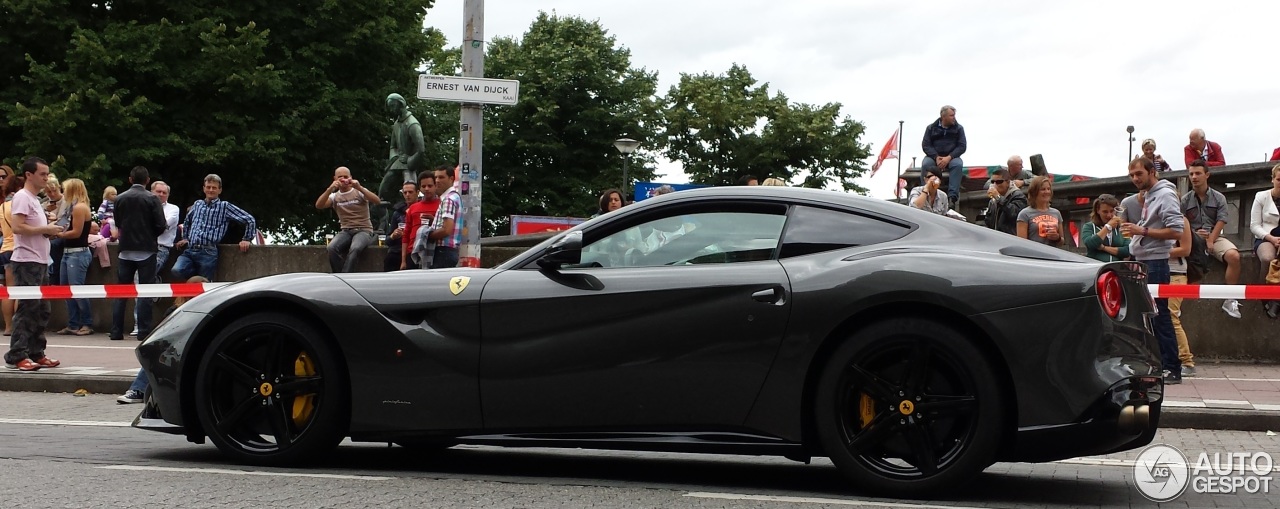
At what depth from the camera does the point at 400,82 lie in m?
34.3

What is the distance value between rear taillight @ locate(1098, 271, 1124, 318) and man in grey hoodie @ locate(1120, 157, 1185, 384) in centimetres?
554

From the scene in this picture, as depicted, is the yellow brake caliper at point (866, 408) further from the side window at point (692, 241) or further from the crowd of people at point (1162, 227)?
the crowd of people at point (1162, 227)

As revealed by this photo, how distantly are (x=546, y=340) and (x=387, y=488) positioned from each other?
0.92m

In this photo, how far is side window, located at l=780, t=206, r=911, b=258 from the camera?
6031 mm

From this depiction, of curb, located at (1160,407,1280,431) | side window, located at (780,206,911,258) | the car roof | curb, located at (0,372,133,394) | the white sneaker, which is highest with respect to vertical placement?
the car roof

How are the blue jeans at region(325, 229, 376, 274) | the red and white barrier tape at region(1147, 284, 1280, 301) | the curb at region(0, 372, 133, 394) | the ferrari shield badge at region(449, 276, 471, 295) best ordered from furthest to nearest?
the blue jeans at region(325, 229, 376, 274) < the curb at region(0, 372, 133, 394) < the red and white barrier tape at region(1147, 284, 1280, 301) < the ferrari shield badge at region(449, 276, 471, 295)

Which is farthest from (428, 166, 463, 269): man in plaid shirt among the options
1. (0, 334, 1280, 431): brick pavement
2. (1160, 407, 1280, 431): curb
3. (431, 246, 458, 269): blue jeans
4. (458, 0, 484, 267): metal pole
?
(1160, 407, 1280, 431): curb

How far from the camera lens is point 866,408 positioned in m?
5.76

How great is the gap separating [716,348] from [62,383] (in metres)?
7.59

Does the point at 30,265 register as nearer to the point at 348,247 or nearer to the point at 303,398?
the point at 348,247

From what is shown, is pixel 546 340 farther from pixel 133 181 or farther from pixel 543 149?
pixel 543 149

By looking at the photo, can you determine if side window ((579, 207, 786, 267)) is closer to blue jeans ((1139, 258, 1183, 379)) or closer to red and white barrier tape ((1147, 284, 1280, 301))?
red and white barrier tape ((1147, 284, 1280, 301))

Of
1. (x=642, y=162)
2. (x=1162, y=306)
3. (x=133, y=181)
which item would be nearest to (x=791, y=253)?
(x=1162, y=306)

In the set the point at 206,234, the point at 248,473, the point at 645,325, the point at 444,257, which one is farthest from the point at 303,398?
the point at 206,234
